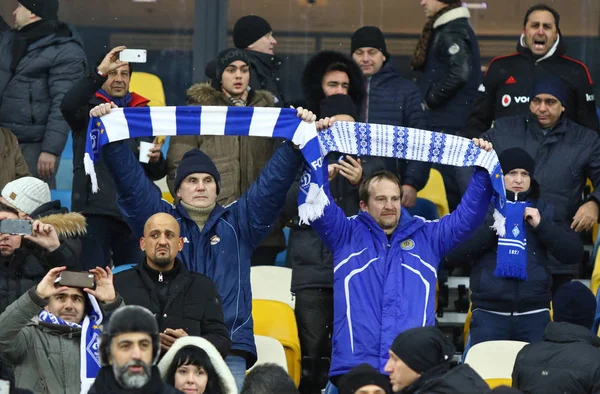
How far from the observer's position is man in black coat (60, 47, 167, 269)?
33.8ft

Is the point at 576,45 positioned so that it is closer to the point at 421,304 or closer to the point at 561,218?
the point at 561,218

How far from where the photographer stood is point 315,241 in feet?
33.4

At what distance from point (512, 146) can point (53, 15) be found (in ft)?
12.3

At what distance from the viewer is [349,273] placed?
9250mm

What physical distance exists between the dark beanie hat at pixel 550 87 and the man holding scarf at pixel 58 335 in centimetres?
401

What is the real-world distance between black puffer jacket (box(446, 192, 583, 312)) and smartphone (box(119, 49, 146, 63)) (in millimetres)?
2459

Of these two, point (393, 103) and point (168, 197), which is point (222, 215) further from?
point (168, 197)

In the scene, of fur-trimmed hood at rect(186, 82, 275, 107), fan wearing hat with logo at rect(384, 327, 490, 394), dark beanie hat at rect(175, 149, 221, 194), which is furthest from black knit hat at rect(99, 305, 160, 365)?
fur-trimmed hood at rect(186, 82, 275, 107)

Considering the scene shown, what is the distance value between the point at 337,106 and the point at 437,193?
2.11 meters

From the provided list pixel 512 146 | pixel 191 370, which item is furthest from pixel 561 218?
pixel 191 370

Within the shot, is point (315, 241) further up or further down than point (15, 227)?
further down

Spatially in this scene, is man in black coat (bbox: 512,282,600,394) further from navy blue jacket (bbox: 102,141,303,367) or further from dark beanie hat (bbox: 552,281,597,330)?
navy blue jacket (bbox: 102,141,303,367)

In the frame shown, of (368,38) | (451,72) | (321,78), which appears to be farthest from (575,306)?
(451,72)

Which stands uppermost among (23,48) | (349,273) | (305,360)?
(23,48)
